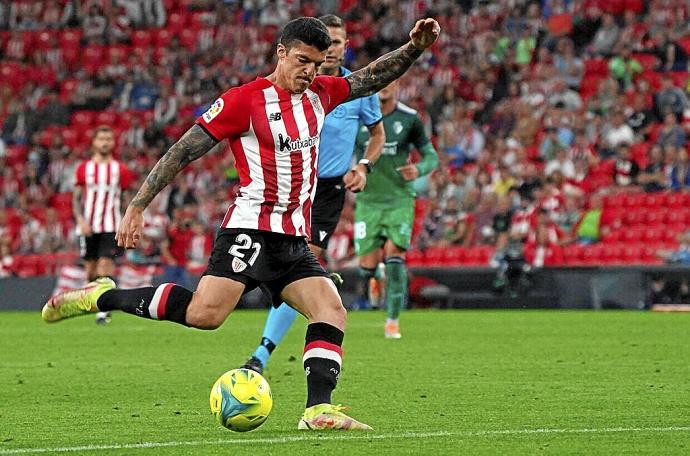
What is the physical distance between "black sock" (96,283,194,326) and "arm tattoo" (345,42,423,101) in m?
1.36

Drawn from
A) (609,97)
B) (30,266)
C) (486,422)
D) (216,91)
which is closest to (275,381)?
(486,422)

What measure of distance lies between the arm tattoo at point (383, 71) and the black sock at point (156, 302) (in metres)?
1.36

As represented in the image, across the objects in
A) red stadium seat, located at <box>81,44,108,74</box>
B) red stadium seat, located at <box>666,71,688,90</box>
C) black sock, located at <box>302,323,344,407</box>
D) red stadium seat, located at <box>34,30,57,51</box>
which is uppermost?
red stadium seat, located at <box>34,30,57,51</box>

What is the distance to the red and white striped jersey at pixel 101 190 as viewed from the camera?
52.2ft

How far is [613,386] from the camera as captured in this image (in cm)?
820

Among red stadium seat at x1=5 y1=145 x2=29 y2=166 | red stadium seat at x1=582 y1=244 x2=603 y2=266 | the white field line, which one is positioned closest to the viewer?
the white field line

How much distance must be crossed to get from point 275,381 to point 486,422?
2550 mm

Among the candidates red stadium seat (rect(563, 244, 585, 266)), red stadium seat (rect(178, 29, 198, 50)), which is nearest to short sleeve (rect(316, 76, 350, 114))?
red stadium seat (rect(563, 244, 585, 266))

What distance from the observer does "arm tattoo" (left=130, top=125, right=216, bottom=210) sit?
20.6 ft

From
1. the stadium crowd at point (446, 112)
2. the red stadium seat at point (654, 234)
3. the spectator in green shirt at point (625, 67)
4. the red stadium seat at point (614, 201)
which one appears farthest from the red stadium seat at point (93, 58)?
the red stadium seat at point (654, 234)

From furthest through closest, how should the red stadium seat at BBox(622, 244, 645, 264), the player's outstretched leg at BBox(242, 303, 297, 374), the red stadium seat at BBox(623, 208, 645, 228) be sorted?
the red stadium seat at BBox(623, 208, 645, 228)
the red stadium seat at BBox(622, 244, 645, 264)
the player's outstretched leg at BBox(242, 303, 297, 374)

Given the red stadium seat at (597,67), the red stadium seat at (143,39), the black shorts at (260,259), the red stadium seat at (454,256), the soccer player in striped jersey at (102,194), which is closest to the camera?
the black shorts at (260,259)

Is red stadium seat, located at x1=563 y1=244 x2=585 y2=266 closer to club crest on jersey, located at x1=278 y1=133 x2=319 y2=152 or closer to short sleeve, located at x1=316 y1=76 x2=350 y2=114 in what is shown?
short sleeve, located at x1=316 y1=76 x2=350 y2=114

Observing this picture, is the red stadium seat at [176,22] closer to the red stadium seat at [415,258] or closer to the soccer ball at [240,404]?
the red stadium seat at [415,258]
